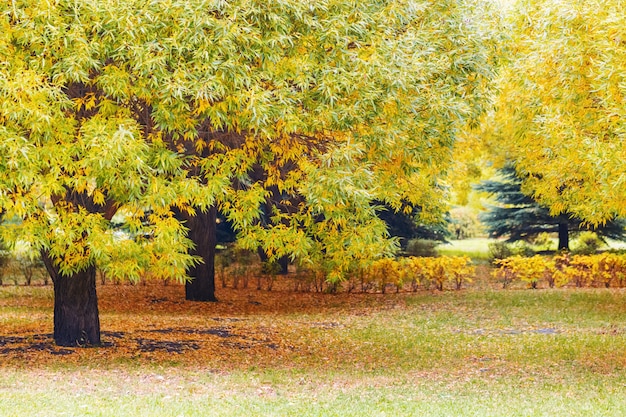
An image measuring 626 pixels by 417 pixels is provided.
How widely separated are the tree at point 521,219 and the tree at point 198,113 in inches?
699

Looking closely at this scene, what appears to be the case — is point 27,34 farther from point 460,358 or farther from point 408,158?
point 460,358

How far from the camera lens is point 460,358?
484 inches

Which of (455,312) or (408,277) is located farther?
(408,277)

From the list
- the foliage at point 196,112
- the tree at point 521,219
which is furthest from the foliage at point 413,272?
the foliage at point 196,112

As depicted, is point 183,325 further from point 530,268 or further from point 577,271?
point 577,271

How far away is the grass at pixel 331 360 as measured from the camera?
28.3 feet

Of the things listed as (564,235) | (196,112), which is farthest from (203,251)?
(564,235)

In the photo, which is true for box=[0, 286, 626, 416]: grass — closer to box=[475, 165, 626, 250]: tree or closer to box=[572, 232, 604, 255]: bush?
box=[572, 232, 604, 255]: bush

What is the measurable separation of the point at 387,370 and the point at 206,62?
4.99 m

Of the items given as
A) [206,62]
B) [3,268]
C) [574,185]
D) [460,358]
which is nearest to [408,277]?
[574,185]

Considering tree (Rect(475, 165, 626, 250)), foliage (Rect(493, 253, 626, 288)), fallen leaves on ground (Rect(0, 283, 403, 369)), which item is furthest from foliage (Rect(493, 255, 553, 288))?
tree (Rect(475, 165, 626, 250))

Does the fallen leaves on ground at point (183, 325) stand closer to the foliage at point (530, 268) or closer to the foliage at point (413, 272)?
the foliage at point (413, 272)

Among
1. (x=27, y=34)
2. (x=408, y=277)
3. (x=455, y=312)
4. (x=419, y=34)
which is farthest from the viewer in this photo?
(x=408, y=277)

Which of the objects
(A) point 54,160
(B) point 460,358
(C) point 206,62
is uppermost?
(C) point 206,62
